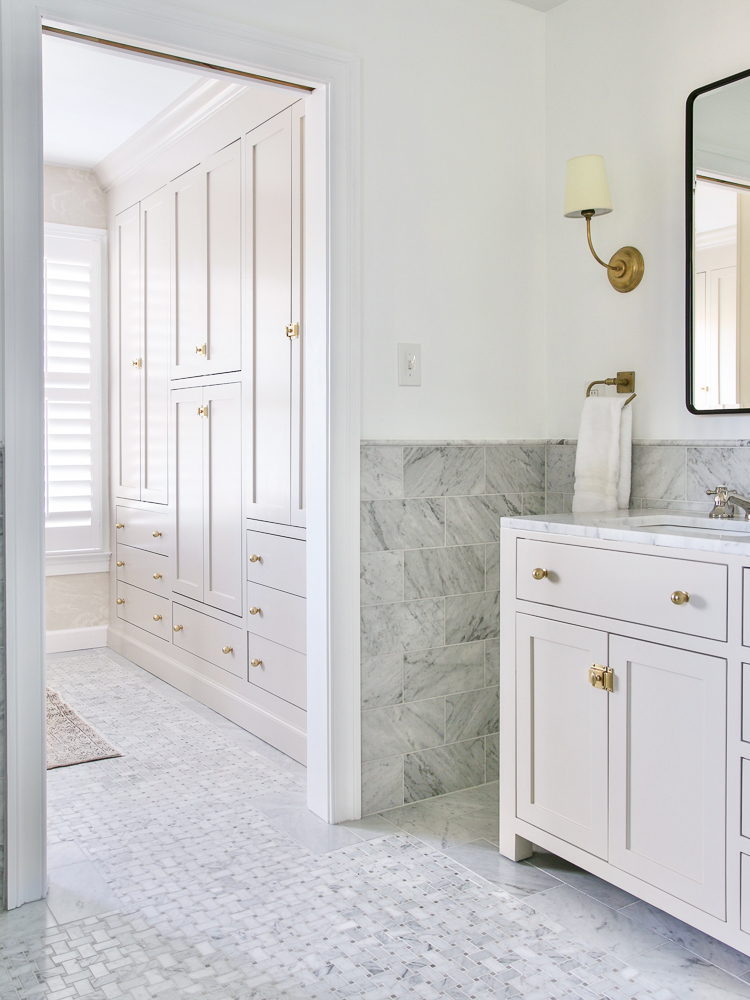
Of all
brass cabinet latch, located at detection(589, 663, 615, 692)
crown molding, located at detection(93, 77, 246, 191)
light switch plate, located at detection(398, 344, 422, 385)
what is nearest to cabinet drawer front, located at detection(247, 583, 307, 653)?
light switch plate, located at detection(398, 344, 422, 385)

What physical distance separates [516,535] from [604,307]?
2.91 ft

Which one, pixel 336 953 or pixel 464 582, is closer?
pixel 336 953

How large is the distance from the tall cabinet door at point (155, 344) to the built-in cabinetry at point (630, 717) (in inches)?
90.5

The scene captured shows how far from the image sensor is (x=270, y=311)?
3.00 meters

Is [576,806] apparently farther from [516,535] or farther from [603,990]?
[516,535]

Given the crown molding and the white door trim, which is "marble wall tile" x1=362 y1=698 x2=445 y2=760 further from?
the crown molding

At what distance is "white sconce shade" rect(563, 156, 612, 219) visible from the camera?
7.80 ft

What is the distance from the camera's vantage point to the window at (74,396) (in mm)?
4578

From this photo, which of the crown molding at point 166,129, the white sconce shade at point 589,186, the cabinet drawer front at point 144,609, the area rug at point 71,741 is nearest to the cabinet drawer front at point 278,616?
the area rug at point 71,741

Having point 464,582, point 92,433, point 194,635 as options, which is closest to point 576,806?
point 464,582

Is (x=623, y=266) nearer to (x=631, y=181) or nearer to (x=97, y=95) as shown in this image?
(x=631, y=181)

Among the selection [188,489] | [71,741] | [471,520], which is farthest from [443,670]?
[188,489]

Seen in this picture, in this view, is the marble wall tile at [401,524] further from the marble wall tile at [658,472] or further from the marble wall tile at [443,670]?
the marble wall tile at [658,472]

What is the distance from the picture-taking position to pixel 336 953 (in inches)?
69.9
